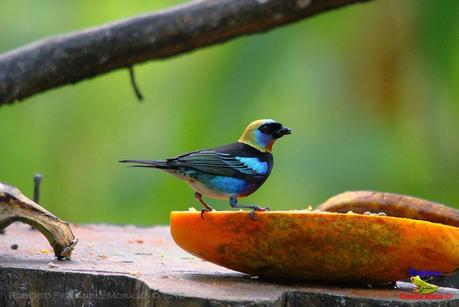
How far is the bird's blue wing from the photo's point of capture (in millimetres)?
3863

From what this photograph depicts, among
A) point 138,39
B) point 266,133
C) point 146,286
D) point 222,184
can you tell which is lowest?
point 146,286

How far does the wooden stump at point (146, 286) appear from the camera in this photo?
10.6ft

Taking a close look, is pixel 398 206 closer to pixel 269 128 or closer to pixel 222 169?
pixel 269 128

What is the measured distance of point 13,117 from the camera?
1505 cm

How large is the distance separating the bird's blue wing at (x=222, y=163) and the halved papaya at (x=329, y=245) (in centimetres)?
23

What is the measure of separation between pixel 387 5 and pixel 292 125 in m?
2.05

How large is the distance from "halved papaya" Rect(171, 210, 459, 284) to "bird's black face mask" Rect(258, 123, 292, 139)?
1.68ft

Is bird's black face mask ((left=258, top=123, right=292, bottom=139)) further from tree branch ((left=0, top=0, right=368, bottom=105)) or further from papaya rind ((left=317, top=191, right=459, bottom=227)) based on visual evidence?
tree branch ((left=0, top=0, right=368, bottom=105))

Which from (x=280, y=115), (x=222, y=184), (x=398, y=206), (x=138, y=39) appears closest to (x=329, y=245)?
(x=222, y=184)

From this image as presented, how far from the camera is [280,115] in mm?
13258

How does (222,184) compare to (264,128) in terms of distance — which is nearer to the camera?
(222,184)

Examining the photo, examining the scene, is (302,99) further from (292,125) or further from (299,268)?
(299,268)

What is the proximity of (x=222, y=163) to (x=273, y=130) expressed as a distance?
0.31 m

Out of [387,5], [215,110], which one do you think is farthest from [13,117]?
[387,5]
